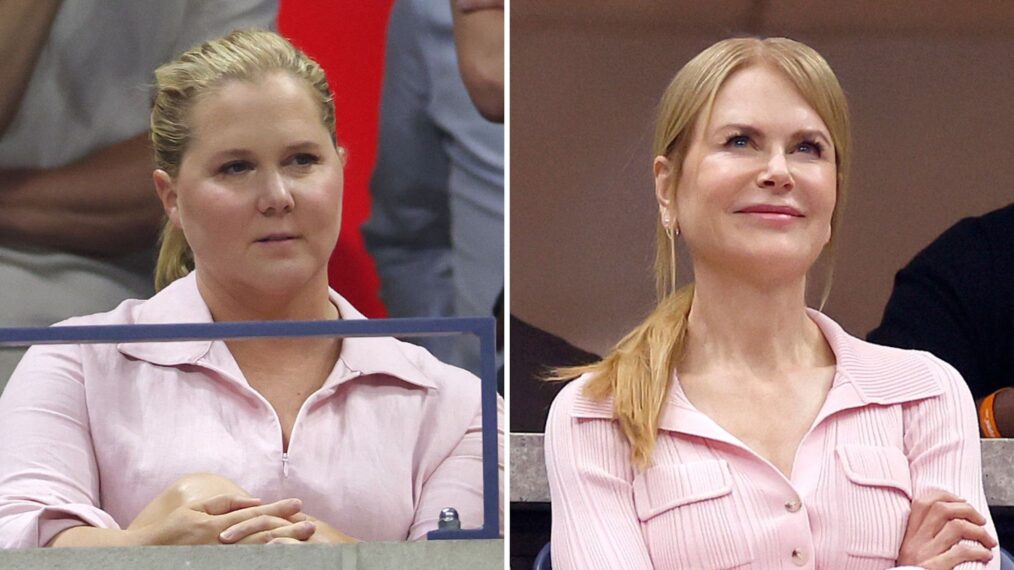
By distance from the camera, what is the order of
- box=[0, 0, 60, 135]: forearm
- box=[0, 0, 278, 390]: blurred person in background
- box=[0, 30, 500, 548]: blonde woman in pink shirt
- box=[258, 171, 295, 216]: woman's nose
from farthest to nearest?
1. box=[0, 0, 60, 135]: forearm
2. box=[0, 0, 278, 390]: blurred person in background
3. box=[258, 171, 295, 216]: woman's nose
4. box=[0, 30, 500, 548]: blonde woman in pink shirt

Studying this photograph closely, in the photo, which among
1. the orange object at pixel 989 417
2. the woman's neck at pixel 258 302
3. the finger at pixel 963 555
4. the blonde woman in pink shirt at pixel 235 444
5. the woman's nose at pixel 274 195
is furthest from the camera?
the woman's nose at pixel 274 195

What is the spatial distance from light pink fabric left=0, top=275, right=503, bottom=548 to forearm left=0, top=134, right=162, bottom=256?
1390mm

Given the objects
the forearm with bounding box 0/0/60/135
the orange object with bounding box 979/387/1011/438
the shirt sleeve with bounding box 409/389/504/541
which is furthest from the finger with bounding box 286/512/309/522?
the forearm with bounding box 0/0/60/135

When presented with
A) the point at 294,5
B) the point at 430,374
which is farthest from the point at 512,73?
the point at 430,374

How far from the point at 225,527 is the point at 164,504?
5.3 inches

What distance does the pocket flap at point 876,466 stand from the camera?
180 centimetres

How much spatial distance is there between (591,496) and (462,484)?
0.26 m

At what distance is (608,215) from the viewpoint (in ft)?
9.77

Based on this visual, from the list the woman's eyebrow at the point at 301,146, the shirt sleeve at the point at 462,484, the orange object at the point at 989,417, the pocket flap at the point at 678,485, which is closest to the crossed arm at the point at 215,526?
the shirt sleeve at the point at 462,484

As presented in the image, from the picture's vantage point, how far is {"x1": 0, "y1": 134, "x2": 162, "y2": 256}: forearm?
3.55 meters

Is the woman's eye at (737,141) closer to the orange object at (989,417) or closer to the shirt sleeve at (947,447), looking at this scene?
the shirt sleeve at (947,447)

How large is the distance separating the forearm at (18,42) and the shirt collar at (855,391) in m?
2.31

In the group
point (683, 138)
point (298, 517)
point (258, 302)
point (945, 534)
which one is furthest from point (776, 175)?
point (258, 302)

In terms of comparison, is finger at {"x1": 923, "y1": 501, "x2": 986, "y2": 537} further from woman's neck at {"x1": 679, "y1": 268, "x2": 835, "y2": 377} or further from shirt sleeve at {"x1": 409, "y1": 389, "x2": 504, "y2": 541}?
shirt sleeve at {"x1": 409, "y1": 389, "x2": 504, "y2": 541}
